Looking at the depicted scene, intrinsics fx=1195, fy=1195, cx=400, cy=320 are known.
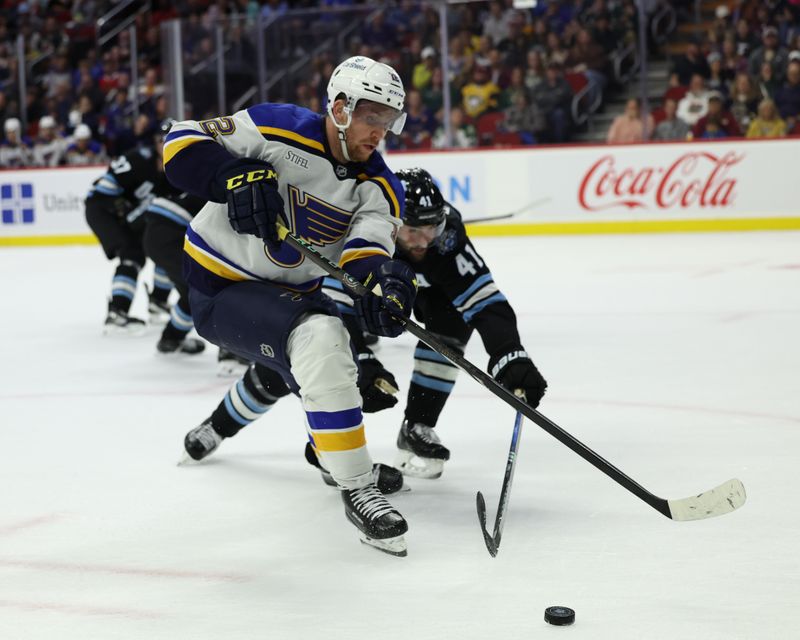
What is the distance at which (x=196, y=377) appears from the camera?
4.56m

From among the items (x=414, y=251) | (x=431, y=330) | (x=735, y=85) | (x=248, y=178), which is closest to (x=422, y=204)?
(x=414, y=251)

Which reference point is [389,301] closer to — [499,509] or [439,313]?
[499,509]

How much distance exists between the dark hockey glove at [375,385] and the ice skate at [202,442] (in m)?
0.58

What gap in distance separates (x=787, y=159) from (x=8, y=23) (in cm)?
955

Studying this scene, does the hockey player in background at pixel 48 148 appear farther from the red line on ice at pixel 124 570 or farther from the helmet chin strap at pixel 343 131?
the red line on ice at pixel 124 570

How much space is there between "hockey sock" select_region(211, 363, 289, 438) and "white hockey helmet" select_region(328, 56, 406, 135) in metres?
0.69

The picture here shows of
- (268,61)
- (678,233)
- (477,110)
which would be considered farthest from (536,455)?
(268,61)

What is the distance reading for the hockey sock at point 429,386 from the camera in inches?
120

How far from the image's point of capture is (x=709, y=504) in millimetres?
2338

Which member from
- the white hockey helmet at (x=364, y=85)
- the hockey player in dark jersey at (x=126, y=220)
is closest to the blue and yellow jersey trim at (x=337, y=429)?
the white hockey helmet at (x=364, y=85)

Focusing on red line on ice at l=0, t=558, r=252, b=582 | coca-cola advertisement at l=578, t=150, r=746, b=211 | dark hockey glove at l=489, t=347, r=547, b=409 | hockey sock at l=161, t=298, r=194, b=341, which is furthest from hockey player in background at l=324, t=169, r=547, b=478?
coca-cola advertisement at l=578, t=150, r=746, b=211

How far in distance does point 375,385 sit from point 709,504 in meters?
0.77

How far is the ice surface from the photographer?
2025 mm

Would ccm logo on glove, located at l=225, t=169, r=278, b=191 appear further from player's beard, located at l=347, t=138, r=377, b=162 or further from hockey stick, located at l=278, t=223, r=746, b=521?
player's beard, located at l=347, t=138, r=377, b=162
